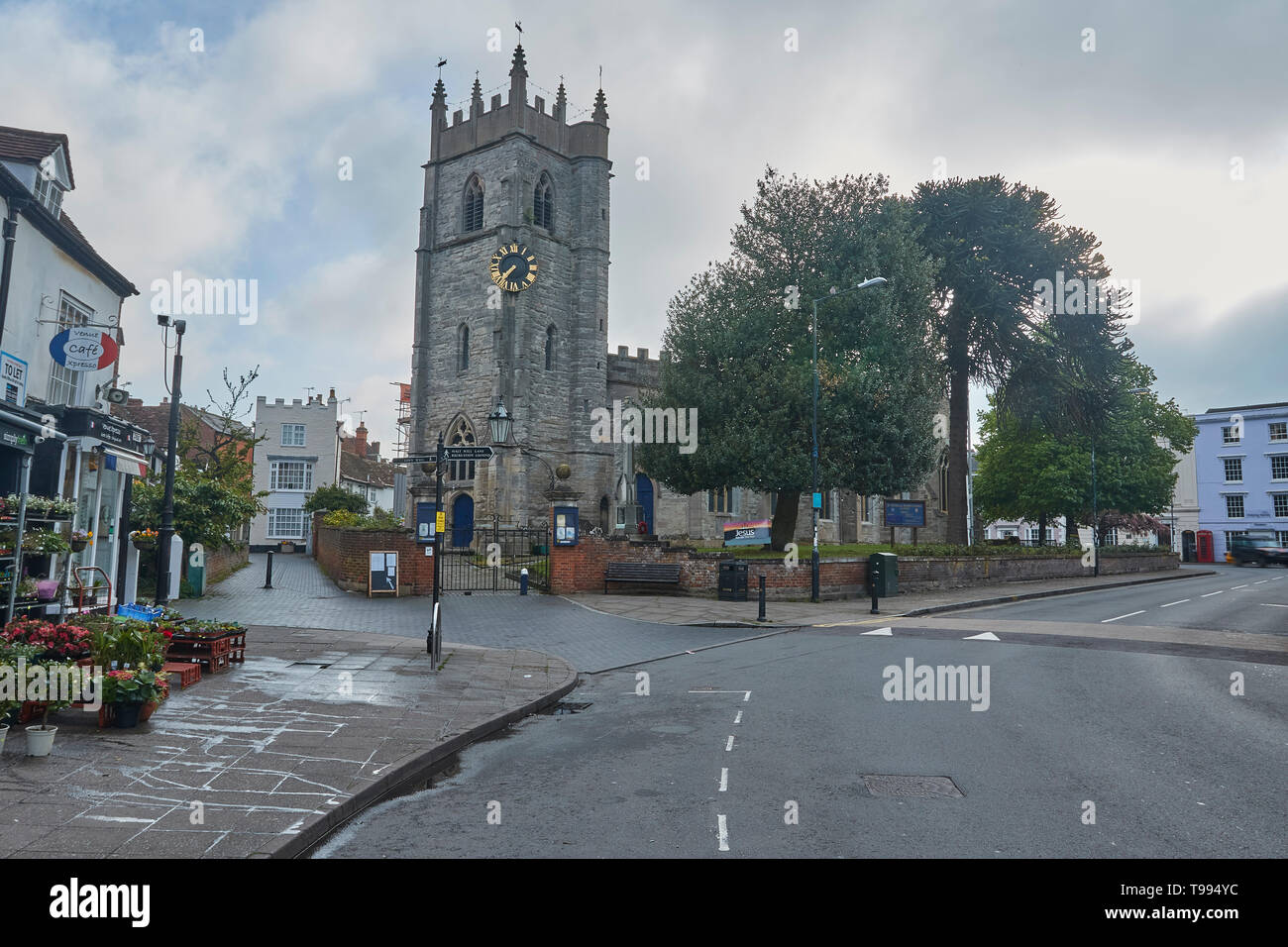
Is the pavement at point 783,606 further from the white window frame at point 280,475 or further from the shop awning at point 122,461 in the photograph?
the white window frame at point 280,475

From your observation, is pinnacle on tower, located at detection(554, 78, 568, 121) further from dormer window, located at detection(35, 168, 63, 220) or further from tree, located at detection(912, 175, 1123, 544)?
dormer window, located at detection(35, 168, 63, 220)

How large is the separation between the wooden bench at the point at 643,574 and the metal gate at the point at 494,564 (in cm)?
189

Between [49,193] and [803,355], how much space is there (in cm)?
2079

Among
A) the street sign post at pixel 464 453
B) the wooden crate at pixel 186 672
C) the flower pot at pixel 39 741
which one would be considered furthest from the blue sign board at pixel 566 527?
the flower pot at pixel 39 741

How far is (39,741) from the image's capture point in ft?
20.0

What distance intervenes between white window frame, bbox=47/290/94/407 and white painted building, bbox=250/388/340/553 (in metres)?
40.1

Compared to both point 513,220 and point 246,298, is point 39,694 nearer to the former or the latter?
point 246,298

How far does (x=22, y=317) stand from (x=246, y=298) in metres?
4.18

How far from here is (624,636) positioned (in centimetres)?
1559

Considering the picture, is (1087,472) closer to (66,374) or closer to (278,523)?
(66,374)

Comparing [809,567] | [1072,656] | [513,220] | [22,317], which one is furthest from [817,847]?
[513,220]

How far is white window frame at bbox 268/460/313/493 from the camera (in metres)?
54.9

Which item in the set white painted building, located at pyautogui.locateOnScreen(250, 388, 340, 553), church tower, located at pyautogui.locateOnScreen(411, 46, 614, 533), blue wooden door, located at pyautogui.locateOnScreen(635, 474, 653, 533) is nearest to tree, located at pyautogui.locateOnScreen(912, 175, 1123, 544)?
blue wooden door, located at pyautogui.locateOnScreen(635, 474, 653, 533)

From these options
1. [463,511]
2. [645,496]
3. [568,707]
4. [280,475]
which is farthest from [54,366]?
[280,475]
